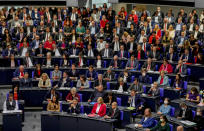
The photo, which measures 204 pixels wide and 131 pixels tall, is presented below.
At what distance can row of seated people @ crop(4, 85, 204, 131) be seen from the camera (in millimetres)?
9906

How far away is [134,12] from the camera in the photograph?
56.4ft

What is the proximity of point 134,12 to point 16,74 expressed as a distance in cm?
618

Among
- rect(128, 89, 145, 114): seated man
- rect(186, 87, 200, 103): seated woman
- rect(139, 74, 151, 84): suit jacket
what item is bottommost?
rect(128, 89, 145, 114): seated man

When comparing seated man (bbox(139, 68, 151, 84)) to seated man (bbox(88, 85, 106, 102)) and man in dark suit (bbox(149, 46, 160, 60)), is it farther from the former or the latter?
man in dark suit (bbox(149, 46, 160, 60))

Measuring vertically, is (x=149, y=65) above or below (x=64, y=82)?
above

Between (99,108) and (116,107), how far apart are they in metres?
0.56

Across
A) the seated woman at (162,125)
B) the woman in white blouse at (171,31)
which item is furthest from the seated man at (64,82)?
the woman in white blouse at (171,31)

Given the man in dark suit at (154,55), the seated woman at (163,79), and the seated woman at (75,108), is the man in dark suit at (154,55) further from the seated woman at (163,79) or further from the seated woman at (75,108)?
the seated woman at (75,108)

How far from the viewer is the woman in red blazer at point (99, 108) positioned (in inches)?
431

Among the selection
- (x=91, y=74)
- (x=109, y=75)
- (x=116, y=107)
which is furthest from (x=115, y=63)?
(x=116, y=107)

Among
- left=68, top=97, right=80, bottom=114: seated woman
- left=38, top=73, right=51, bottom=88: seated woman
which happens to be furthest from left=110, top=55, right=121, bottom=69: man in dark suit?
left=68, top=97, right=80, bottom=114: seated woman

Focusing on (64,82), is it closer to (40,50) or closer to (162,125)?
(40,50)

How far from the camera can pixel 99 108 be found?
36.2ft

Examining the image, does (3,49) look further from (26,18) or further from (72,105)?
(72,105)
